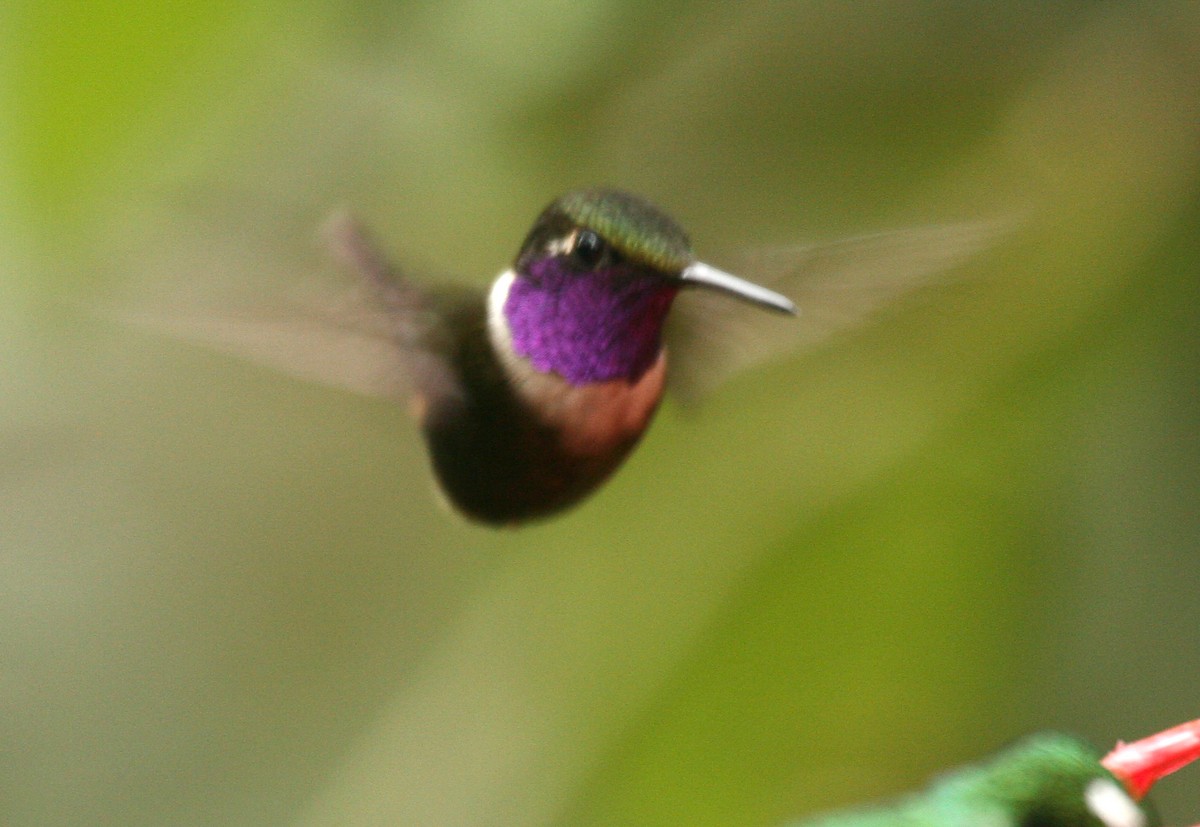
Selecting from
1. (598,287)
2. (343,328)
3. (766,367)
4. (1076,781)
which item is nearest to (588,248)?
(598,287)

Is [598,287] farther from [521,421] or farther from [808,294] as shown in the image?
[808,294]

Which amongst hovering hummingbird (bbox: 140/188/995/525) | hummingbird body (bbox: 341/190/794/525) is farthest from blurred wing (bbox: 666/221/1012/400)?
hummingbird body (bbox: 341/190/794/525)

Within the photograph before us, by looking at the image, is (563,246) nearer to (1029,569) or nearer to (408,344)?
(408,344)

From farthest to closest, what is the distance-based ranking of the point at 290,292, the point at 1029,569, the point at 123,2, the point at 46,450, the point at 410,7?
1. the point at 46,450
2. the point at 1029,569
3. the point at 410,7
4. the point at 123,2
5. the point at 290,292

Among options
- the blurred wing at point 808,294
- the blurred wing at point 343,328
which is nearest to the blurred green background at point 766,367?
the blurred wing at point 808,294

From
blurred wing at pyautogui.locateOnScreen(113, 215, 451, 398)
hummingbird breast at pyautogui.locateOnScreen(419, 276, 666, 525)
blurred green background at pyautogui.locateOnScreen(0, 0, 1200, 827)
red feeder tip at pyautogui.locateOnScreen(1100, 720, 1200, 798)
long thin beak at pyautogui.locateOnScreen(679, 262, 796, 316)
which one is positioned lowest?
red feeder tip at pyautogui.locateOnScreen(1100, 720, 1200, 798)

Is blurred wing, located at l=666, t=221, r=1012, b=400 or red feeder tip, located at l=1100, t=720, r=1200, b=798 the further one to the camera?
blurred wing, located at l=666, t=221, r=1012, b=400

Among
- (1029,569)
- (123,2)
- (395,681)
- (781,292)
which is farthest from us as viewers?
(395,681)

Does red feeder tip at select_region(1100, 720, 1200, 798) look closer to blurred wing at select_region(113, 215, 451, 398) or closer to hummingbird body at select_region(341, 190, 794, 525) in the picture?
hummingbird body at select_region(341, 190, 794, 525)

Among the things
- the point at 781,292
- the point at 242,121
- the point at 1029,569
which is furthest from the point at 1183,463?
the point at 242,121
